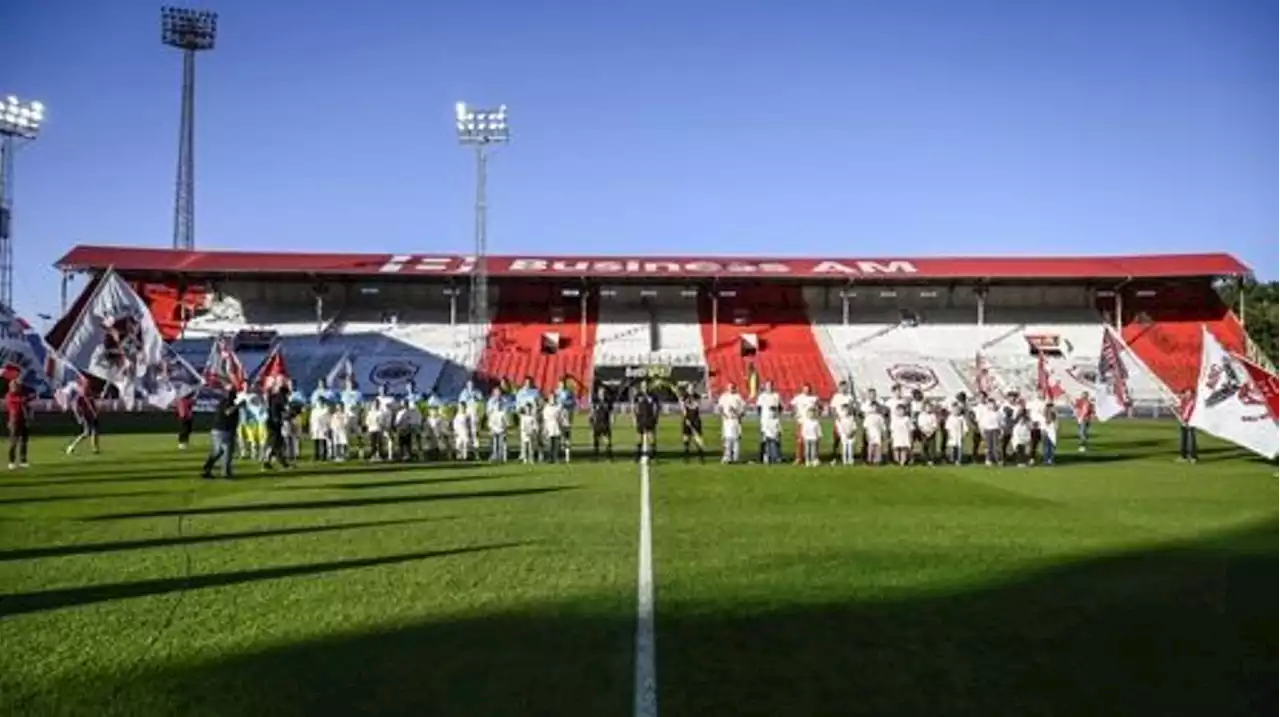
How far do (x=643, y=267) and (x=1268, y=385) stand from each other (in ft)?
A: 162

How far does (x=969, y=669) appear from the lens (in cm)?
777

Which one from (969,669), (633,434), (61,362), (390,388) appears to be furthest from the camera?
(390,388)

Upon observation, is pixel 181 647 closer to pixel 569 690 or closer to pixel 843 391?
pixel 569 690

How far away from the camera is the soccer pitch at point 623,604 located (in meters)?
7.12

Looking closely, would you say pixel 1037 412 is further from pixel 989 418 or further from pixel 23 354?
pixel 23 354

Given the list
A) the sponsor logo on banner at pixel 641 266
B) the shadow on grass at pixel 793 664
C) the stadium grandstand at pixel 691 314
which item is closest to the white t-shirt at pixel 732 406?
the shadow on grass at pixel 793 664

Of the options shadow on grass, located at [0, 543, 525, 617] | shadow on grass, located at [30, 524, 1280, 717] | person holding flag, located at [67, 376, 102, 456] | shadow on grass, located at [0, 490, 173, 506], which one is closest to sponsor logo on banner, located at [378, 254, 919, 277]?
person holding flag, located at [67, 376, 102, 456]

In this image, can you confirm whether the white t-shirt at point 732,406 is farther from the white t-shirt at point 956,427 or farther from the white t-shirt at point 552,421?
the white t-shirt at point 956,427

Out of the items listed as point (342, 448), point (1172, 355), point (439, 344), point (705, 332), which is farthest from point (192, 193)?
point (1172, 355)

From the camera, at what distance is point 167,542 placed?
13531mm

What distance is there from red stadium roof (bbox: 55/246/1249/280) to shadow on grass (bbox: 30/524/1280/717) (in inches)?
2363

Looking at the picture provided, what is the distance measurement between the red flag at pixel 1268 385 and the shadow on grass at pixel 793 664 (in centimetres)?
1656

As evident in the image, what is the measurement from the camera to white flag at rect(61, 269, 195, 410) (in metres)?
24.2

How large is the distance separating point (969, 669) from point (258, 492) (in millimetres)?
15254
